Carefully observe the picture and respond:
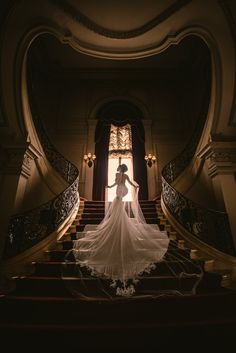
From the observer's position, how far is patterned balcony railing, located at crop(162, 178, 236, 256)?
157 inches

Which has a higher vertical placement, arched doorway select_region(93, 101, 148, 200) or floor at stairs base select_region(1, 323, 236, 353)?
arched doorway select_region(93, 101, 148, 200)

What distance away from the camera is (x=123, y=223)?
3203 millimetres

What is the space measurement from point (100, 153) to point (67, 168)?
1.91m

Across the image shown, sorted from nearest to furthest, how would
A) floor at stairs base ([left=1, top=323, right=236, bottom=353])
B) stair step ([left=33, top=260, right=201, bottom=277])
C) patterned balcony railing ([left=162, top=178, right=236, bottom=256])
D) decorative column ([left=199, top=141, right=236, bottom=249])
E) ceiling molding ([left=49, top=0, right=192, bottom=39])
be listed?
1. floor at stairs base ([left=1, top=323, right=236, bottom=353])
2. stair step ([left=33, top=260, right=201, bottom=277])
3. patterned balcony railing ([left=162, top=178, right=236, bottom=256])
4. ceiling molding ([left=49, top=0, right=192, bottom=39])
5. decorative column ([left=199, top=141, right=236, bottom=249])

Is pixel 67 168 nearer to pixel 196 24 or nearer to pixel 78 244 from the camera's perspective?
pixel 78 244

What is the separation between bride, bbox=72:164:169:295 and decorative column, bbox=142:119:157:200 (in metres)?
3.82

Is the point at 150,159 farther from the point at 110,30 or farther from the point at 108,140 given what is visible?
the point at 110,30

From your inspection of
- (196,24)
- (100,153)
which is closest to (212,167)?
(196,24)

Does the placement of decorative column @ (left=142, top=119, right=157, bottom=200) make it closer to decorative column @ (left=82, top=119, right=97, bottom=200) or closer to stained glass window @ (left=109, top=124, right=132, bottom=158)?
stained glass window @ (left=109, top=124, right=132, bottom=158)

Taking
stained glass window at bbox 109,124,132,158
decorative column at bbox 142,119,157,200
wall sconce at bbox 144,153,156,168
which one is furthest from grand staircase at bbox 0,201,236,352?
stained glass window at bbox 109,124,132,158

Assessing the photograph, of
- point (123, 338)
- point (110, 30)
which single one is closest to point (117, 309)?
point (123, 338)

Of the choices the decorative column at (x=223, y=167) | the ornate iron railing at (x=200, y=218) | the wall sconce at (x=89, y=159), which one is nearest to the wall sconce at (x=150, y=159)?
the ornate iron railing at (x=200, y=218)

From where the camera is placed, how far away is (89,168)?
7770 mm

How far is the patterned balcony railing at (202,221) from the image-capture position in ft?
13.1
